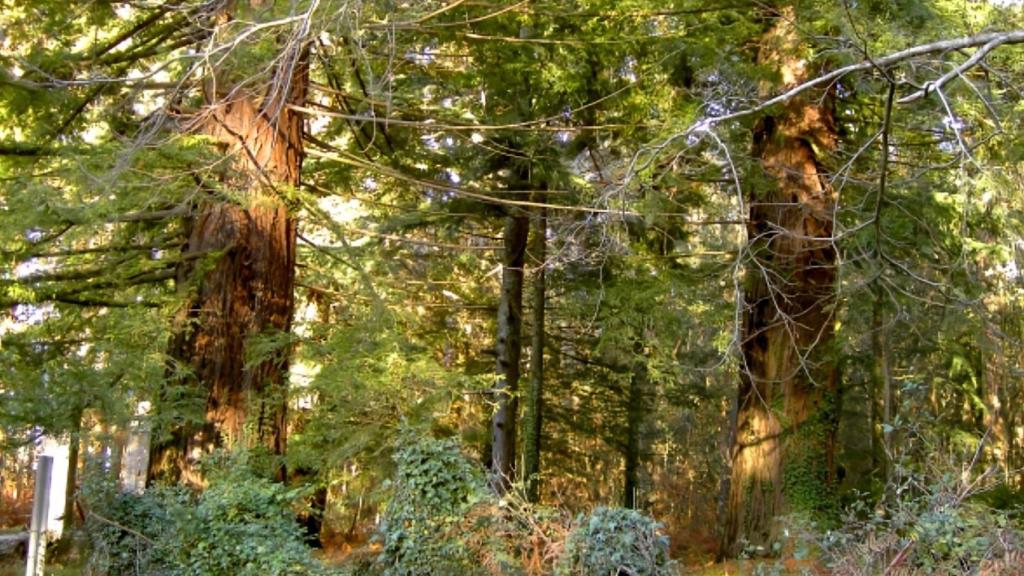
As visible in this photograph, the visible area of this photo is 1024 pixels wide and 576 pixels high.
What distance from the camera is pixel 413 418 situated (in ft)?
29.9

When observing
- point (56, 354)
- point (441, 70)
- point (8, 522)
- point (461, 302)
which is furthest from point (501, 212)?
point (8, 522)

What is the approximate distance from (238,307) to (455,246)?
2902mm

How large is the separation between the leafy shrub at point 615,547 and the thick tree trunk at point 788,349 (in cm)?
507

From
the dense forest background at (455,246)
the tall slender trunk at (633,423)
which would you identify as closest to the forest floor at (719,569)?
the dense forest background at (455,246)

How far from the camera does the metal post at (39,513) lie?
5203mm

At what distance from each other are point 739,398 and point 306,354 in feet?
21.1

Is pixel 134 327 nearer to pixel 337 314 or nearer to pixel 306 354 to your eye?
pixel 306 354

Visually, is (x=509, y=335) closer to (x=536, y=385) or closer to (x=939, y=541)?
(x=536, y=385)

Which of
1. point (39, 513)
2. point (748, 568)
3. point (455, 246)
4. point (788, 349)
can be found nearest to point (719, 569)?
point (748, 568)

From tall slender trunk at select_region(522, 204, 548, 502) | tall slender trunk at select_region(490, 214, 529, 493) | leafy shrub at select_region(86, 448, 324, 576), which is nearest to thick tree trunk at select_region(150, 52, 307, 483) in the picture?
leafy shrub at select_region(86, 448, 324, 576)

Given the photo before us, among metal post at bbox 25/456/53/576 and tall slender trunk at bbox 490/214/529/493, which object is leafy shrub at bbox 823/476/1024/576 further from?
tall slender trunk at bbox 490/214/529/493

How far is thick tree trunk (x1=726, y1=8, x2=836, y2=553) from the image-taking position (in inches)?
457

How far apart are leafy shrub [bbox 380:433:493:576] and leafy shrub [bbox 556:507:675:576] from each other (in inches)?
36.2

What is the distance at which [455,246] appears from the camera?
11359 millimetres
